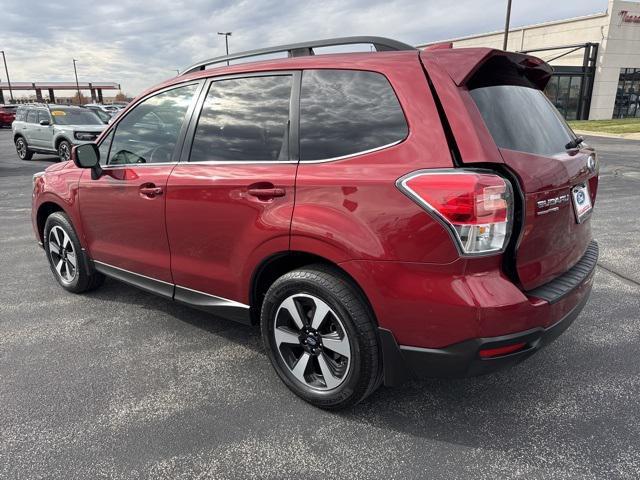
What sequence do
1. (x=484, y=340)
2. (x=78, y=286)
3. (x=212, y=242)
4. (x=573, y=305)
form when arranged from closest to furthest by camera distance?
(x=484, y=340) < (x=573, y=305) < (x=212, y=242) < (x=78, y=286)

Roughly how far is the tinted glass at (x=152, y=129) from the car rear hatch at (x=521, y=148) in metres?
1.69

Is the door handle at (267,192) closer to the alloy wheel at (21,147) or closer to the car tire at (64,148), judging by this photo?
the car tire at (64,148)

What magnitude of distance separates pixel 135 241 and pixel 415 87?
7.48ft

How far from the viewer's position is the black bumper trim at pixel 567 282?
2.19m

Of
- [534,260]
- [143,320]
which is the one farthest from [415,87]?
[143,320]

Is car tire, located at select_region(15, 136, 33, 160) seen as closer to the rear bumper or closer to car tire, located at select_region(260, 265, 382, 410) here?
car tire, located at select_region(260, 265, 382, 410)

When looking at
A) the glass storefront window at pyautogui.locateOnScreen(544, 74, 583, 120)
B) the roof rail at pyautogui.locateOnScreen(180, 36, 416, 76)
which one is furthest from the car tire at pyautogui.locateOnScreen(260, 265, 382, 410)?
the glass storefront window at pyautogui.locateOnScreen(544, 74, 583, 120)

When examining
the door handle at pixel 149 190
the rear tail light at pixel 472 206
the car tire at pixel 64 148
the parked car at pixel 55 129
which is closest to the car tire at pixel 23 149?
the parked car at pixel 55 129

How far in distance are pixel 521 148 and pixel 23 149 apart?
57.7 feet

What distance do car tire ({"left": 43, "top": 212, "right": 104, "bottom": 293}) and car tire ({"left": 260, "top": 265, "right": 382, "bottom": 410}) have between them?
2204 millimetres

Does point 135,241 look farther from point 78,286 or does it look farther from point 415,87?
point 415,87

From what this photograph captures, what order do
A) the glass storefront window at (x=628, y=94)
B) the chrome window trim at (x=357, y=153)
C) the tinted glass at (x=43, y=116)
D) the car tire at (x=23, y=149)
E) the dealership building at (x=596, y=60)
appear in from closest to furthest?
the chrome window trim at (x=357, y=153) < the tinted glass at (x=43, y=116) < the car tire at (x=23, y=149) < the dealership building at (x=596, y=60) < the glass storefront window at (x=628, y=94)

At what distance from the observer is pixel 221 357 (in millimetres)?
3148

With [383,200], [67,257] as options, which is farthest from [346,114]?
[67,257]
